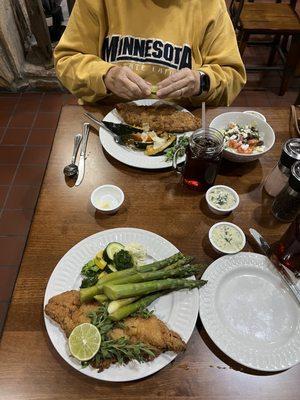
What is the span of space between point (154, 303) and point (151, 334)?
0.47 feet

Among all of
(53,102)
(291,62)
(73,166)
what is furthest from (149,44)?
(291,62)

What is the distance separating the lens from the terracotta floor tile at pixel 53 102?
3820 mm

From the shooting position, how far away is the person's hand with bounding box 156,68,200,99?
1727mm

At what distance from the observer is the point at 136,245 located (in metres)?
1.31

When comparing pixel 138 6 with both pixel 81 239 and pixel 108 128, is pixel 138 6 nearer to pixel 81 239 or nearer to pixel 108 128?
pixel 108 128

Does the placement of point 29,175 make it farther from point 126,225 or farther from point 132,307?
point 132,307

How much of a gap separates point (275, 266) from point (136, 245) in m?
0.59

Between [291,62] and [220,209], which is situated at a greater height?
[220,209]

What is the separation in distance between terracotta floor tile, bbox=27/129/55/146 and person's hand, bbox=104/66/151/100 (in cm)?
183

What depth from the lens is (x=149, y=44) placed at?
1929mm

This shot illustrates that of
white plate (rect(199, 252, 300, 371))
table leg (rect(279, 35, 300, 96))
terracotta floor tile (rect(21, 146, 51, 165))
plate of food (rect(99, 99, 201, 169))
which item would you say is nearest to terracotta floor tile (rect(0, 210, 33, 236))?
terracotta floor tile (rect(21, 146, 51, 165))

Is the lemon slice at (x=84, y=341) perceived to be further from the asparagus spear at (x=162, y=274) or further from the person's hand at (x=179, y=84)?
the person's hand at (x=179, y=84)

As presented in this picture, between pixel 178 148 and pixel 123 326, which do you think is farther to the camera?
pixel 178 148

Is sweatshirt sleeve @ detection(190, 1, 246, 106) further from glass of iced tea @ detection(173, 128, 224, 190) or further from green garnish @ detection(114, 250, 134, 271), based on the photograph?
green garnish @ detection(114, 250, 134, 271)
